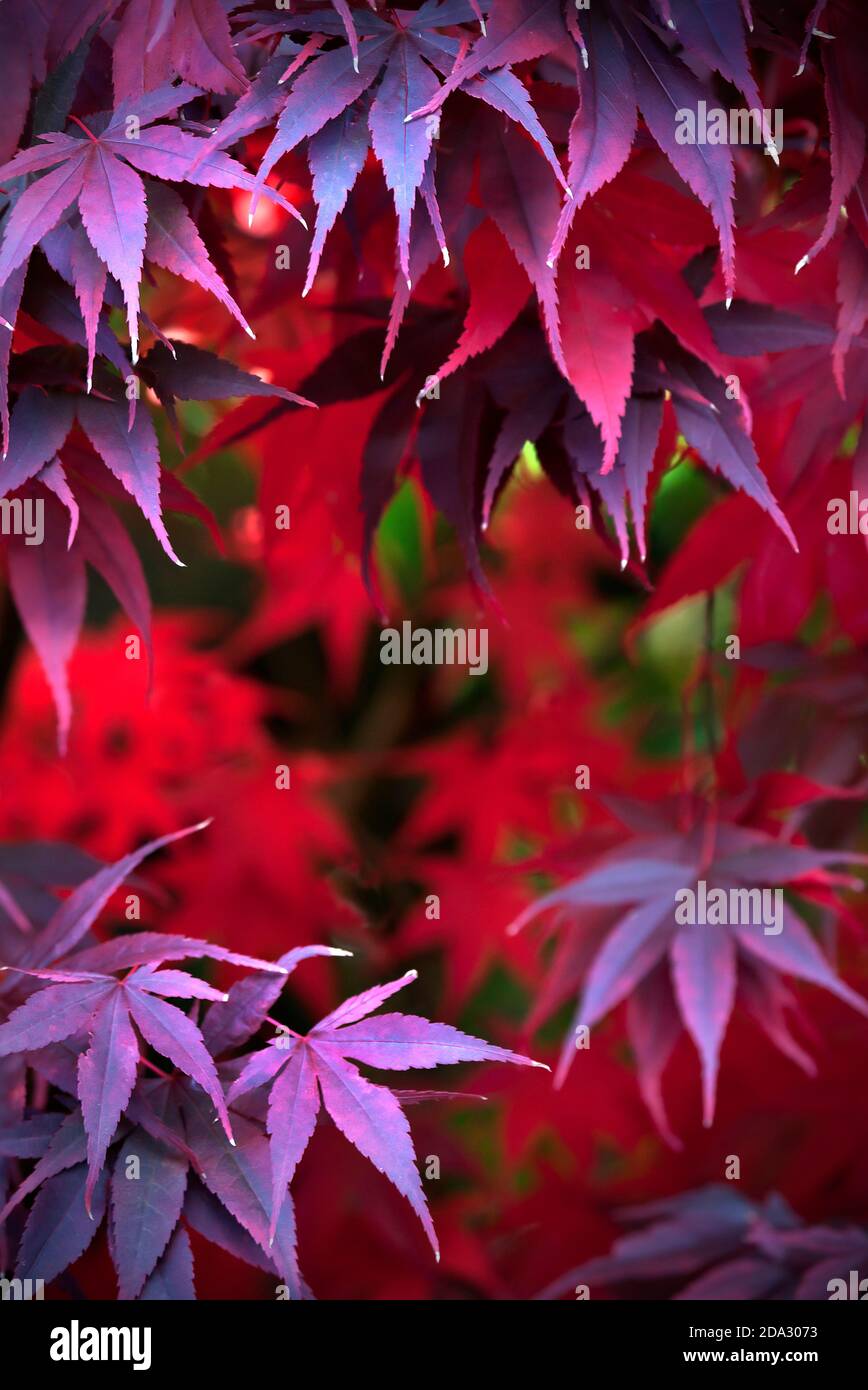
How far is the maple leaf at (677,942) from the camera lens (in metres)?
0.70

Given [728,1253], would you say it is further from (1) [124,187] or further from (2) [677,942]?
(1) [124,187]

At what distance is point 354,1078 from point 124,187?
14.8 inches

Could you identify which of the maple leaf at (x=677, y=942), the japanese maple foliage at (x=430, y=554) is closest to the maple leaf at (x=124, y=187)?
the japanese maple foliage at (x=430, y=554)

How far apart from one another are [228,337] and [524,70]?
334 mm

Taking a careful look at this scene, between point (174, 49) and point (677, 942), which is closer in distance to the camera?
point (174, 49)

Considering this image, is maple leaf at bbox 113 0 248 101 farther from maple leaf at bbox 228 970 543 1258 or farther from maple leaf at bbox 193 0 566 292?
maple leaf at bbox 228 970 543 1258

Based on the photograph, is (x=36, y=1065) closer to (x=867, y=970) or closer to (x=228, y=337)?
(x=228, y=337)

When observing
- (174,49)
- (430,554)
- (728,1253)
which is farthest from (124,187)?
(728,1253)

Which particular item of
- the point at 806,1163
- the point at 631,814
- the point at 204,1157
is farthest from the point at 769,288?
the point at 806,1163

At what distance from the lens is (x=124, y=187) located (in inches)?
18.7

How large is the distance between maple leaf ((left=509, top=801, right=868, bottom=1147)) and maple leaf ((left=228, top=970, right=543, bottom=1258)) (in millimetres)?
190

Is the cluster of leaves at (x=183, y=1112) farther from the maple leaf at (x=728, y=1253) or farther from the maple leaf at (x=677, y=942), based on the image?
the maple leaf at (x=728, y=1253)

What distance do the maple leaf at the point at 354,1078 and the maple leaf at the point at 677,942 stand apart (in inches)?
7.5

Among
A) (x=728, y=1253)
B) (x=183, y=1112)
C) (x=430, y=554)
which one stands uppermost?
(x=430, y=554)
